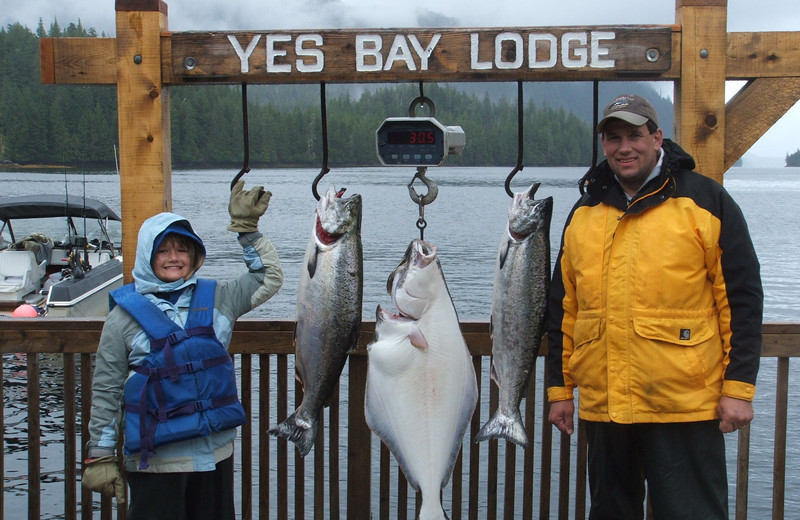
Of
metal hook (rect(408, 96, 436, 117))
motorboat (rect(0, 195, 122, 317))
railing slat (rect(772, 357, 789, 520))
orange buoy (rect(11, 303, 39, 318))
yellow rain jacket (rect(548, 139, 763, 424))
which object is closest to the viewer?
yellow rain jacket (rect(548, 139, 763, 424))

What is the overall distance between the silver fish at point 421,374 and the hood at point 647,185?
0.61 metres

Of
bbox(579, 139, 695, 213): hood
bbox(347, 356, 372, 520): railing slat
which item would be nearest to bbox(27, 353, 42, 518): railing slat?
bbox(347, 356, 372, 520): railing slat

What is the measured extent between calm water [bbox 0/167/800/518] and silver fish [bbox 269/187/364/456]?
260 cm

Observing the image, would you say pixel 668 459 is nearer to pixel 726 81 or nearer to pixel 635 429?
pixel 635 429

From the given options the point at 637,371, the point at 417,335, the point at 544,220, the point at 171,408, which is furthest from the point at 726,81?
the point at 171,408

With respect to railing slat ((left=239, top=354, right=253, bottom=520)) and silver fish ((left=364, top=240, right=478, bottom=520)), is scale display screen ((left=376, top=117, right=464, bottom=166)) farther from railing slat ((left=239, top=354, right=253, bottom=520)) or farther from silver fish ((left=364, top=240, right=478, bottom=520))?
railing slat ((left=239, top=354, right=253, bottom=520))

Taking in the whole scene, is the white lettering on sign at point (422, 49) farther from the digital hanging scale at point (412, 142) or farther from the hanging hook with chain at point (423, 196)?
the hanging hook with chain at point (423, 196)

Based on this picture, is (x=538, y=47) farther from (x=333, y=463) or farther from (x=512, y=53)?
(x=333, y=463)

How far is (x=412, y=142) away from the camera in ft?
9.93

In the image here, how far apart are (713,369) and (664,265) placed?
353 millimetres

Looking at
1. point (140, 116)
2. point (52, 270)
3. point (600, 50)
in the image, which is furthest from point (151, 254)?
point (52, 270)

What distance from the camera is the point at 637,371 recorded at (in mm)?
2594

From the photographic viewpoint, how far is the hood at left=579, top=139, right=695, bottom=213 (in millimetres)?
2633

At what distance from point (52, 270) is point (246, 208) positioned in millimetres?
15319
